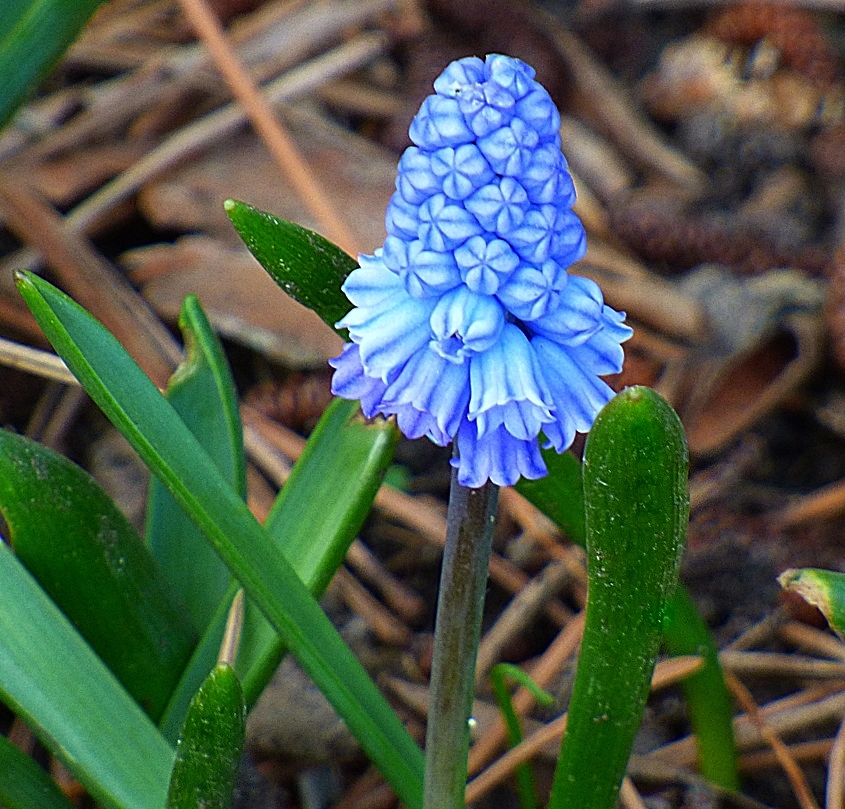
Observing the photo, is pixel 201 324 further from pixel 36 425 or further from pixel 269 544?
pixel 36 425

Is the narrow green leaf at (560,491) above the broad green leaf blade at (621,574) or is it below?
above

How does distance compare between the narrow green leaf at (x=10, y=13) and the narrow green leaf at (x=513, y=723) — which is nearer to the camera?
the narrow green leaf at (x=513, y=723)

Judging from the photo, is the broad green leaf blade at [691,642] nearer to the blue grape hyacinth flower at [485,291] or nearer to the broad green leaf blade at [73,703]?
the blue grape hyacinth flower at [485,291]

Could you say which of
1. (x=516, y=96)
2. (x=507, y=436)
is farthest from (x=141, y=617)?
(x=516, y=96)

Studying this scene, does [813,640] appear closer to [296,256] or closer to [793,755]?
[793,755]

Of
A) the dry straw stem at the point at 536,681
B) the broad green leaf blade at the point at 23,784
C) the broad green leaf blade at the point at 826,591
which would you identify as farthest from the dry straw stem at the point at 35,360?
the broad green leaf blade at the point at 826,591

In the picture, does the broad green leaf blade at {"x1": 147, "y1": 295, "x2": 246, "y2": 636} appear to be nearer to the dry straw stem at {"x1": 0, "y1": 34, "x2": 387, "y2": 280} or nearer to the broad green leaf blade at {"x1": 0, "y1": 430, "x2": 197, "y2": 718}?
the broad green leaf blade at {"x1": 0, "y1": 430, "x2": 197, "y2": 718}

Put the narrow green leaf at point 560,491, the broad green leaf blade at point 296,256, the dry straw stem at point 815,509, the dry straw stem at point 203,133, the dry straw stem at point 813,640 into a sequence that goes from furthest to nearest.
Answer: the dry straw stem at point 203,133
the dry straw stem at point 815,509
the dry straw stem at point 813,640
the narrow green leaf at point 560,491
the broad green leaf blade at point 296,256
